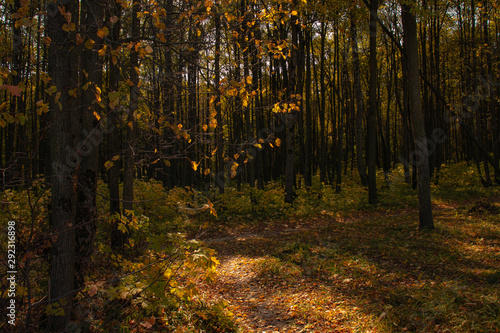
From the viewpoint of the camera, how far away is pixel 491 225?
7.44 meters

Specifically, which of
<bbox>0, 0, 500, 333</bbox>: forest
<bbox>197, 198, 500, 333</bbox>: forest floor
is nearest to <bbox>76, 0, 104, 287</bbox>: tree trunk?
<bbox>0, 0, 500, 333</bbox>: forest

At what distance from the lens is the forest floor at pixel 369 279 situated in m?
3.75

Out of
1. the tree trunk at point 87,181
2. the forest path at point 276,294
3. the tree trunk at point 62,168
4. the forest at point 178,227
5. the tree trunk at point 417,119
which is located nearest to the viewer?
the forest at point 178,227

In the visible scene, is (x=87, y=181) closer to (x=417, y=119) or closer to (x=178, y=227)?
(x=178, y=227)

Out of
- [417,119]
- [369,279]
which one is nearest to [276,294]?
[369,279]

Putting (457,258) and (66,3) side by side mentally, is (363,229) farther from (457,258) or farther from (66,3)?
(66,3)

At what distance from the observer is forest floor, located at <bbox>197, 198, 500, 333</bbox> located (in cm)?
375

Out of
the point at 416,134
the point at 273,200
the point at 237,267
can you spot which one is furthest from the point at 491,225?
the point at 273,200

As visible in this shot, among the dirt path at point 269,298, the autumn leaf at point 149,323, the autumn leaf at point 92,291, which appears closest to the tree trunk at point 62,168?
the autumn leaf at point 92,291

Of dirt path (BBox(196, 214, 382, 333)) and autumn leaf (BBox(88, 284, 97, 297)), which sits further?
dirt path (BBox(196, 214, 382, 333))

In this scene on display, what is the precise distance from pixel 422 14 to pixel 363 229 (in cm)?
548

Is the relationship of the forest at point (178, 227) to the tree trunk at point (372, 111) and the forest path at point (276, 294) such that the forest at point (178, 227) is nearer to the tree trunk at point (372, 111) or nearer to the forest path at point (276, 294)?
the forest path at point (276, 294)

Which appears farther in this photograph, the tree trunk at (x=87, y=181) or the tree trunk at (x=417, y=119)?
the tree trunk at (x=417, y=119)

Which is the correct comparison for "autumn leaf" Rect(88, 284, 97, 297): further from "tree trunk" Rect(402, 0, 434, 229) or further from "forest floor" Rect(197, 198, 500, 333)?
"tree trunk" Rect(402, 0, 434, 229)
